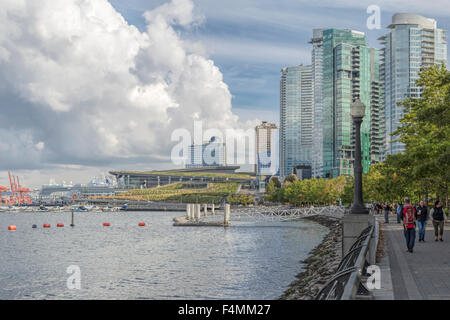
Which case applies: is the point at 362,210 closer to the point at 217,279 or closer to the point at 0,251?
the point at 217,279

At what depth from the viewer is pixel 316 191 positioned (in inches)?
5586

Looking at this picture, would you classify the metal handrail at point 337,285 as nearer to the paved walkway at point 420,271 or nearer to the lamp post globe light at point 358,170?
the paved walkway at point 420,271

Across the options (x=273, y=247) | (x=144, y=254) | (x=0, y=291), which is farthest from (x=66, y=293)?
(x=273, y=247)

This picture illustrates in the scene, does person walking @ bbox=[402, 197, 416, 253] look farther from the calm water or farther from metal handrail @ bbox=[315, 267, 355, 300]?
metal handrail @ bbox=[315, 267, 355, 300]

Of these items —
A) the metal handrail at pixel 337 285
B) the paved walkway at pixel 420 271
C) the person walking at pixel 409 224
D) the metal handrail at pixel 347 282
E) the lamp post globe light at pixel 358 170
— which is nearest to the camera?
the metal handrail at pixel 347 282

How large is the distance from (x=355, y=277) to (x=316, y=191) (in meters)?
134

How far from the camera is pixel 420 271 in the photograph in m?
17.3

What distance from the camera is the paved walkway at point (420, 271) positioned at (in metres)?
13.6

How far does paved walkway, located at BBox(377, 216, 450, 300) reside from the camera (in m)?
13.6

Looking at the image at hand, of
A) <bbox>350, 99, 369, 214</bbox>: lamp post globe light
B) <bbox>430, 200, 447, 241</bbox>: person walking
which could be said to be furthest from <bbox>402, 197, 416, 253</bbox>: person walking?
<bbox>430, 200, 447, 241</bbox>: person walking

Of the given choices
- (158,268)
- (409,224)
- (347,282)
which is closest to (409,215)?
(409,224)

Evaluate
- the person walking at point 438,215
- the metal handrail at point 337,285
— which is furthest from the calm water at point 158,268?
the metal handrail at point 337,285
